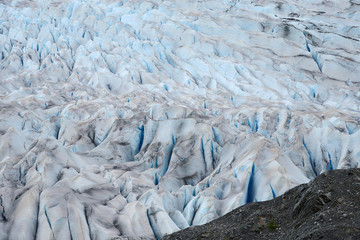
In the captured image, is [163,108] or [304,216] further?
[163,108]

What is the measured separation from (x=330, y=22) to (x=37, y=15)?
32.7 meters

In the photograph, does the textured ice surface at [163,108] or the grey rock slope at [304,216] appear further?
the textured ice surface at [163,108]

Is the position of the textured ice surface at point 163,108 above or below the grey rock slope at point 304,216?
below

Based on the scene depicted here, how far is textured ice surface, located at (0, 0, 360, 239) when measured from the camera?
13.7m

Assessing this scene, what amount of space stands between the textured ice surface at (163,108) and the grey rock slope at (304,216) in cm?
417

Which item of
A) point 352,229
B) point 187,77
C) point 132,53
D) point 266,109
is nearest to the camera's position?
point 352,229

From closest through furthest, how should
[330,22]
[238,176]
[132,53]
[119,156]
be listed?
1. [238,176]
2. [119,156]
3. [132,53]
4. [330,22]

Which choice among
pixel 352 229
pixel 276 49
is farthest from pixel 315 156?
pixel 276 49

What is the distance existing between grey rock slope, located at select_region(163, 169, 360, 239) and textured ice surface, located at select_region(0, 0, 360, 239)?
13.7 feet

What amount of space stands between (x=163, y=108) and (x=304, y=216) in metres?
16.3

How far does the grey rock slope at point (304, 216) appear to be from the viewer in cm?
641

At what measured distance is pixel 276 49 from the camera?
35812 mm

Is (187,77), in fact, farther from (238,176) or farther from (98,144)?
(238,176)

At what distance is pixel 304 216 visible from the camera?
740 cm
